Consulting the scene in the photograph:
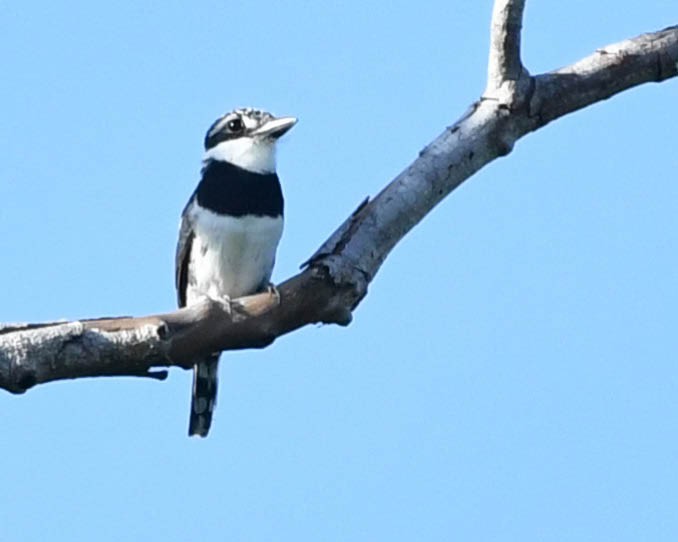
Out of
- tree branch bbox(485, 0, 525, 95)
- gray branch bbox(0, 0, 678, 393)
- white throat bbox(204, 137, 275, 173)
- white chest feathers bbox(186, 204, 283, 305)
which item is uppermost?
white throat bbox(204, 137, 275, 173)

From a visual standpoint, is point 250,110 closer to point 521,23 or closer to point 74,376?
point 521,23

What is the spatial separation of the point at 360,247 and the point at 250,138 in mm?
2999

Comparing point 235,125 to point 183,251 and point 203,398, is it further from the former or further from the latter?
point 203,398

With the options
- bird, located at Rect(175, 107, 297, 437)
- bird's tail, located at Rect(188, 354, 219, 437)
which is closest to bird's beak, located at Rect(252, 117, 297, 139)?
bird, located at Rect(175, 107, 297, 437)

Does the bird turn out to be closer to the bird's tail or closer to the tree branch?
the bird's tail

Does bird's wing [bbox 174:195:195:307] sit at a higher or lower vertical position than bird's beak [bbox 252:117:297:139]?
lower

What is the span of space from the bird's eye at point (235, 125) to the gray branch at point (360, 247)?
2779 millimetres

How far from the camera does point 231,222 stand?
27.5 feet

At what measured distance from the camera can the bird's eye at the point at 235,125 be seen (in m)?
8.74

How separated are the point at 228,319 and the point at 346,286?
0.49 metres

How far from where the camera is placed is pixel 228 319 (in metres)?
5.47

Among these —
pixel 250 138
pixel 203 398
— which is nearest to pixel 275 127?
pixel 250 138

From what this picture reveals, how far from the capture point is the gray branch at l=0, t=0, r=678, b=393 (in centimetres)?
503

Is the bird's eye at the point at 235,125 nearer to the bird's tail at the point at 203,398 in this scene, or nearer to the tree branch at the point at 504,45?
the bird's tail at the point at 203,398
